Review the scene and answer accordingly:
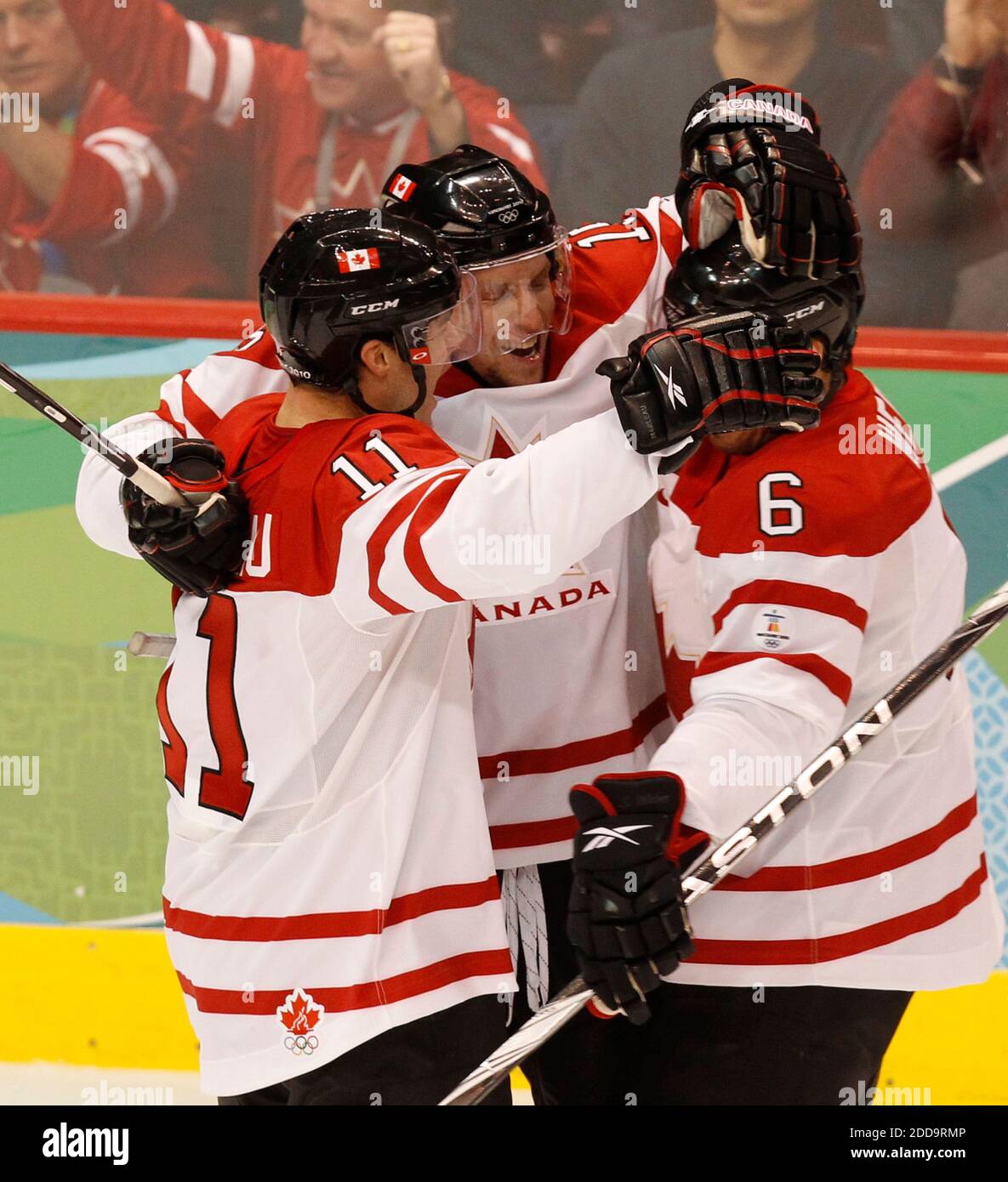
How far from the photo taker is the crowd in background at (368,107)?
3244 millimetres

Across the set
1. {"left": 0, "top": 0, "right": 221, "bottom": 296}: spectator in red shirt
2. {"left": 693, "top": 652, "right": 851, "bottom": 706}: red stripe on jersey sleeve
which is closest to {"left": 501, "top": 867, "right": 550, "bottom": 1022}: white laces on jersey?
{"left": 693, "top": 652, "right": 851, "bottom": 706}: red stripe on jersey sleeve

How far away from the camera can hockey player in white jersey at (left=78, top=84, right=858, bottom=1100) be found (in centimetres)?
187

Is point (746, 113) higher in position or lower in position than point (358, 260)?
higher

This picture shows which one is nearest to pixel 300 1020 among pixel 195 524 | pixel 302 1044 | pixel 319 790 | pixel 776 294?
pixel 302 1044

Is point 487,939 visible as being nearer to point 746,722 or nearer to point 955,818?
point 746,722

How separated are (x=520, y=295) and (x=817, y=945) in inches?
32.3

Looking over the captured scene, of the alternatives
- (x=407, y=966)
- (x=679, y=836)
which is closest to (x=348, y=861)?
(x=407, y=966)

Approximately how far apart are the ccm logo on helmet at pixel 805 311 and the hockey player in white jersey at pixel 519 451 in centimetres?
21

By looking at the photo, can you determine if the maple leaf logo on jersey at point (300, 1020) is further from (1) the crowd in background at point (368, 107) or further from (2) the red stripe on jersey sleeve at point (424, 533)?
(1) the crowd in background at point (368, 107)

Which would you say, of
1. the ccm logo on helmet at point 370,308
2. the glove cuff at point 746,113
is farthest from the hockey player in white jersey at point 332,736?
the glove cuff at point 746,113

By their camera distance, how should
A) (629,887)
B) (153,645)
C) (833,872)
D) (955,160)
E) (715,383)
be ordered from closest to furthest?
(715,383)
(629,887)
(833,872)
(153,645)
(955,160)

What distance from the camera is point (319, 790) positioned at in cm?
165

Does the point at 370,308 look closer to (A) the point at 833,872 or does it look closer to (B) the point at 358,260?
(B) the point at 358,260

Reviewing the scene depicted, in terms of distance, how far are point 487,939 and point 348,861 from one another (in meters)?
0.18
